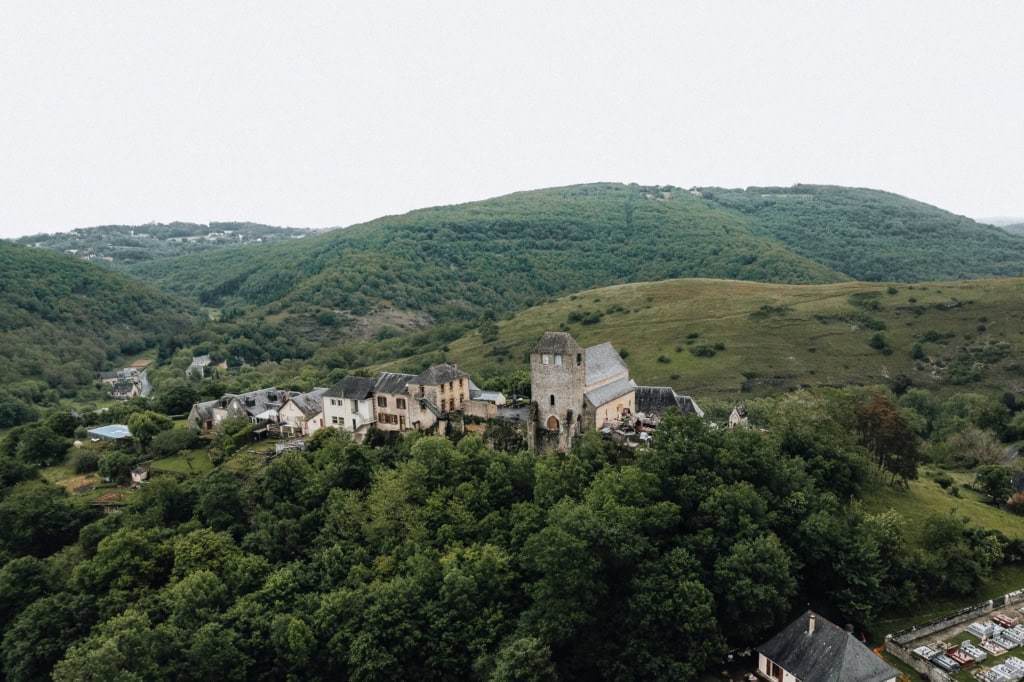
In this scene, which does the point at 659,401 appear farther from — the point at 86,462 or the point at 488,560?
the point at 86,462

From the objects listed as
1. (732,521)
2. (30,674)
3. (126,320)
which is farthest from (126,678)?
(126,320)

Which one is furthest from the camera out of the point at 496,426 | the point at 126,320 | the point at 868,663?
the point at 126,320

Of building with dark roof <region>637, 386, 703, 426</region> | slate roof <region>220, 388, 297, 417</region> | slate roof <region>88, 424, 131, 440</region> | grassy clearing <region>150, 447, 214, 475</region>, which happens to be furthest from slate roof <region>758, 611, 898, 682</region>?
slate roof <region>88, 424, 131, 440</region>

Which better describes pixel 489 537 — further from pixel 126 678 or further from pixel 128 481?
pixel 128 481

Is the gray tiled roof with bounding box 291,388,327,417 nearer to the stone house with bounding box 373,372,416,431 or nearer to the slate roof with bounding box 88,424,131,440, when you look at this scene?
the stone house with bounding box 373,372,416,431

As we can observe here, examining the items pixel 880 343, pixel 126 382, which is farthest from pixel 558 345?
pixel 126 382

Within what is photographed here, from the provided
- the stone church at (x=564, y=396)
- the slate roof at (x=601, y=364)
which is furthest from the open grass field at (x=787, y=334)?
the stone church at (x=564, y=396)

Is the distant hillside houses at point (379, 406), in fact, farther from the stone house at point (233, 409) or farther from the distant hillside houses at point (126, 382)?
the distant hillside houses at point (126, 382)
